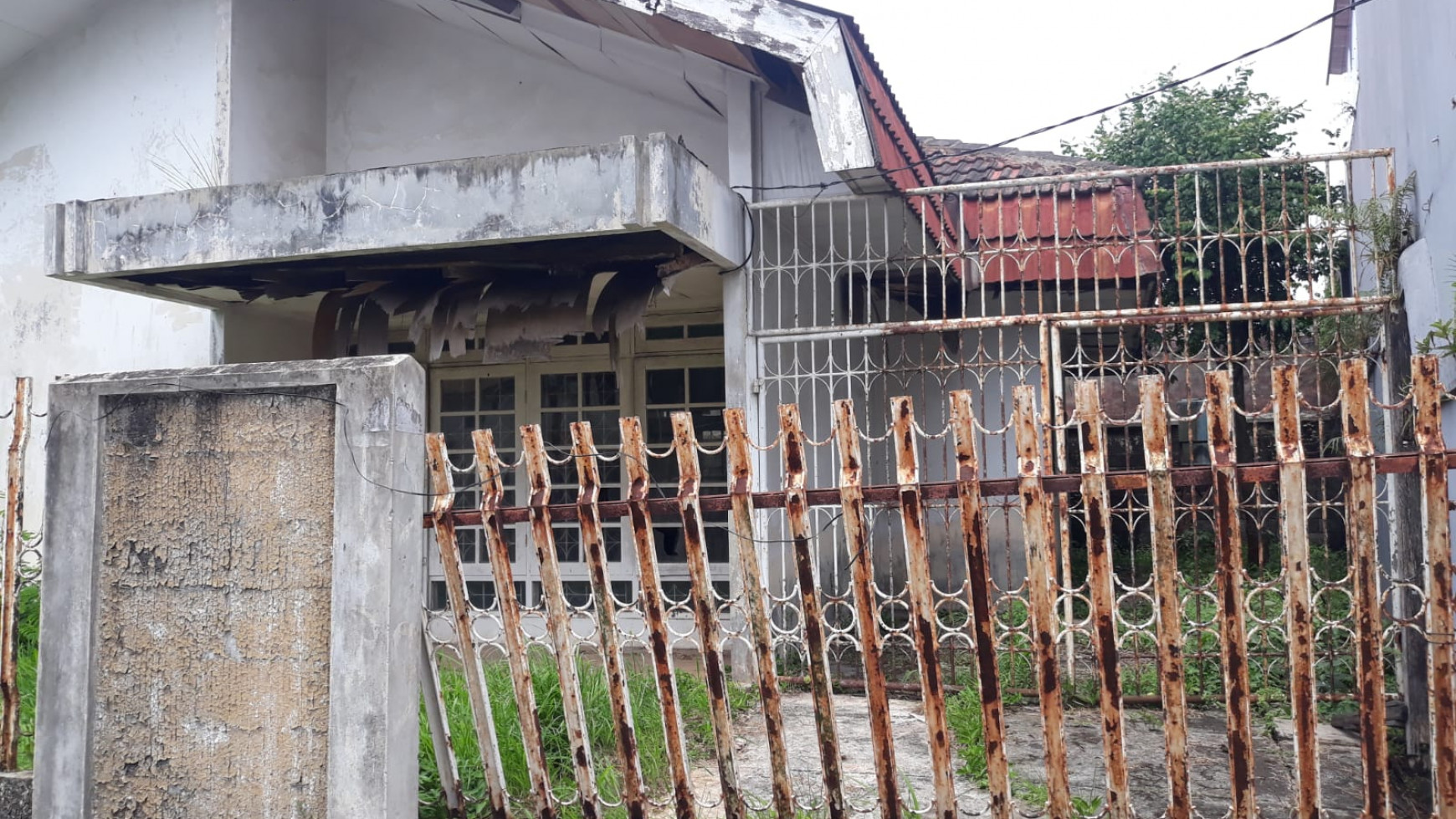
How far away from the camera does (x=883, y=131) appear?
17.7ft

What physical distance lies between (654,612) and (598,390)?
4.89 metres

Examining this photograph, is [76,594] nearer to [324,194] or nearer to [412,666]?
[412,666]

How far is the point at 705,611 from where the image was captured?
2871mm

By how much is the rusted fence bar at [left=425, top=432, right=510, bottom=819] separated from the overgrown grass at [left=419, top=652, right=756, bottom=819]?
173 mm

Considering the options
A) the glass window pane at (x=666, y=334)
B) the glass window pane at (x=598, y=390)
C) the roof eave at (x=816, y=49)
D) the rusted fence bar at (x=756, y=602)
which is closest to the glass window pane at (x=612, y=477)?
the glass window pane at (x=598, y=390)

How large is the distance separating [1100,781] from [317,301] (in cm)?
554

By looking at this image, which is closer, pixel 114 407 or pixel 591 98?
pixel 114 407

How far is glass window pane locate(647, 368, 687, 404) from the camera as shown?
295 inches

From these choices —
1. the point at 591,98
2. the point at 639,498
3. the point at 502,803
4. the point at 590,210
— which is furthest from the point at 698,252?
the point at 502,803

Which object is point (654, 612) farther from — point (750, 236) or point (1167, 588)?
point (750, 236)

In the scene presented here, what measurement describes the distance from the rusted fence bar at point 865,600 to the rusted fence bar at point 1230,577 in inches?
32.8

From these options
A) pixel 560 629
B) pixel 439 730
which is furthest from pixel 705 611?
pixel 439 730

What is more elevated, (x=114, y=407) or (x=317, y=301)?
(x=317, y=301)

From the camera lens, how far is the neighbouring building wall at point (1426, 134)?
4.22 metres
